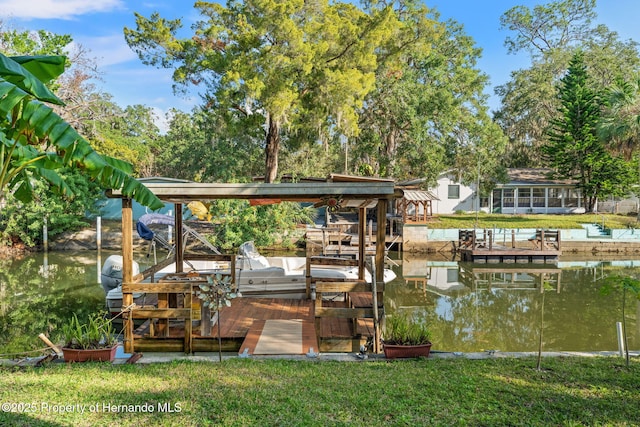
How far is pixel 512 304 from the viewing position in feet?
42.0

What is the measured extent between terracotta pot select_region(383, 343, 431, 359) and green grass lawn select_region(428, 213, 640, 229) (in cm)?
2169

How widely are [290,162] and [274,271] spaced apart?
19.6 m

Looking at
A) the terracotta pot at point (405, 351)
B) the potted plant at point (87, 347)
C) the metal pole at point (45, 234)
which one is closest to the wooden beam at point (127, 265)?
the potted plant at point (87, 347)

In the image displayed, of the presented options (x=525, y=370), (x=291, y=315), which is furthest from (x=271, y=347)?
(x=525, y=370)

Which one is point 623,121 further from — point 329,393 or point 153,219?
point 329,393

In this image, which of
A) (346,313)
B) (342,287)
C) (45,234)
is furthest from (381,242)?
(45,234)

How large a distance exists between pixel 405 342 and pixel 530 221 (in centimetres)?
2724

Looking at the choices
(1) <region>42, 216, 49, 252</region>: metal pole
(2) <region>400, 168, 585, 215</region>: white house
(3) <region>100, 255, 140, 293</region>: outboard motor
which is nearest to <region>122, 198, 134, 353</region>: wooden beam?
(3) <region>100, 255, 140, 293</region>: outboard motor

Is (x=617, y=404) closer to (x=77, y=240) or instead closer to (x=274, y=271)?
(x=274, y=271)

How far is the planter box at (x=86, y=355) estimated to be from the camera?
5.34 meters

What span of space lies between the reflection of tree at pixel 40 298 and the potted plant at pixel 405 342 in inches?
263

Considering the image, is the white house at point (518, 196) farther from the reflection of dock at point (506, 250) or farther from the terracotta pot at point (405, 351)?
the terracotta pot at point (405, 351)

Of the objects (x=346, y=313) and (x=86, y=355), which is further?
(x=346, y=313)

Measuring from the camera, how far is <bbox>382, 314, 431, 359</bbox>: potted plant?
558 cm
